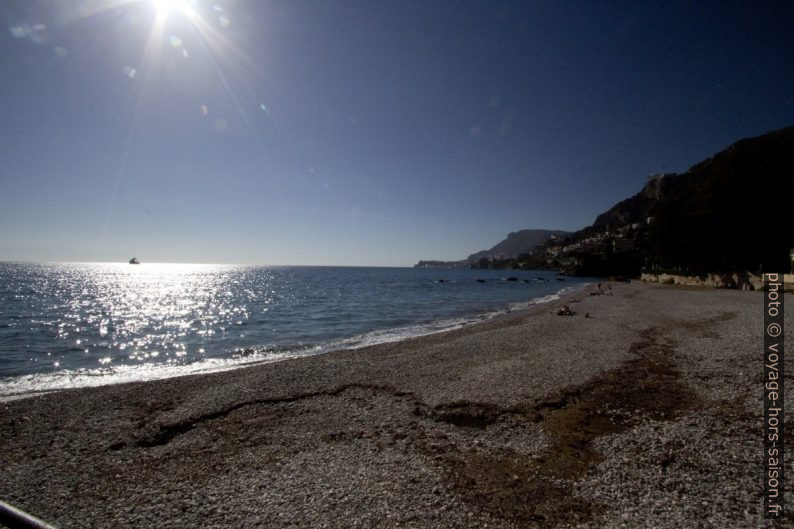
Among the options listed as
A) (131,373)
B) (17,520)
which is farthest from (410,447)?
(131,373)

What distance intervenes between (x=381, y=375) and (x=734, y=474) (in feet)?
31.6

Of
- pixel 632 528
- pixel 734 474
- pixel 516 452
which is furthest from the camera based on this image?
pixel 516 452

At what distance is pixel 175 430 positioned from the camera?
908 cm

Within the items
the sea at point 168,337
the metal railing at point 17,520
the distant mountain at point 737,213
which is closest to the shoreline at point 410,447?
the metal railing at point 17,520

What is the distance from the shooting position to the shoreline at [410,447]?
5.50 metres

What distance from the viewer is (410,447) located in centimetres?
745

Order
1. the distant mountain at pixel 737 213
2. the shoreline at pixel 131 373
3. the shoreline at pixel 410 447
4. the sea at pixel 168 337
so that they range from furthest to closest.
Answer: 1. the distant mountain at pixel 737 213
2. the sea at pixel 168 337
3. the shoreline at pixel 131 373
4. the shoreline at pixel 410 447

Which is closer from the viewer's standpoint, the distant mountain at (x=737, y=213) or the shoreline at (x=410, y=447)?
the shoreline at (x=410, y=447)

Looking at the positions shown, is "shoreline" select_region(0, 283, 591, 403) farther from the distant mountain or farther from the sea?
the distant mountain

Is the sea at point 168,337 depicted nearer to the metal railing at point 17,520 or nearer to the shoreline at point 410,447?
the shoreline at point 410,447

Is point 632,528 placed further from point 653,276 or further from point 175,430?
point 653,276

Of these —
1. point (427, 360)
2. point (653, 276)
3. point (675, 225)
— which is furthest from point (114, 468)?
point (653, 276)

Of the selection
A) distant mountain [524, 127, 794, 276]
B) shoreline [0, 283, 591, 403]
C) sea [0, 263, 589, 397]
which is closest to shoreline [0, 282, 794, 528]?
shoreline [0, 283, 591, 403]

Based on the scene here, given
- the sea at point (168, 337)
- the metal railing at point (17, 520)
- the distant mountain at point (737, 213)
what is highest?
the distant mountain at point (737, 213)
